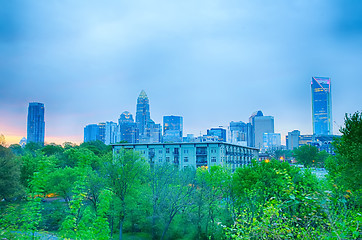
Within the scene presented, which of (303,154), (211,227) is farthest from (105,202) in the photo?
(303,154)

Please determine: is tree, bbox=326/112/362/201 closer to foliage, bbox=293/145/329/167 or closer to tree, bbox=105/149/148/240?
tree, bbox=105/149/148/240

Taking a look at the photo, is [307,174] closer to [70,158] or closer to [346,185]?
[346,185]

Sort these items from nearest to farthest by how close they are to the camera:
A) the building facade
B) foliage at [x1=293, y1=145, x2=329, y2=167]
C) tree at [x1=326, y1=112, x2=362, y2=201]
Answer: tree at [x1=326, y1=112, x2=362, y2=201] → the building facade → foliage at [x1=293, y1=145, x2=329, y2=167]

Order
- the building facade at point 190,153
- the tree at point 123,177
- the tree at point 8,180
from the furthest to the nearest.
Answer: the building facade at point 190,153, the tree at point 8,180, the tree at point 123,177

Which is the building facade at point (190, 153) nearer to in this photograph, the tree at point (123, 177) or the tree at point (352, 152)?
the tree at point (123, 177)

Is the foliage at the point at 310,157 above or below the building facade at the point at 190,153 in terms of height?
below

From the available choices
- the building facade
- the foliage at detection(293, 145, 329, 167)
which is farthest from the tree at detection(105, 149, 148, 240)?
the foliage at detection(293, 145, 329, 167)

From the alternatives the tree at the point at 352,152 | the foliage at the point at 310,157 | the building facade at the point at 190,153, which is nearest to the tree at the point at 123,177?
the tree at the point at 352,152

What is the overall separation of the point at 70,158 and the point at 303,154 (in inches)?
4006

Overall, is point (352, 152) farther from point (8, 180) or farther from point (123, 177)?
point (8, 180)

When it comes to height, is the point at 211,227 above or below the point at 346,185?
below

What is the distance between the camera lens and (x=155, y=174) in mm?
36156

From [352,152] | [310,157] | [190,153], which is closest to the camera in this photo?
[352,152]

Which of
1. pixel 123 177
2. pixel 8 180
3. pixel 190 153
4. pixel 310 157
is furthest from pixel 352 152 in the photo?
pixel 310 157
